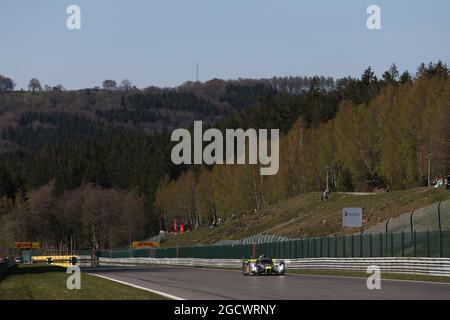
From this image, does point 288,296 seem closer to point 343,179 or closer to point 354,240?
point 354,240

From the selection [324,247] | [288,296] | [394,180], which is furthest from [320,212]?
[288,296]

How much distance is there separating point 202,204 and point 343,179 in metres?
55.7

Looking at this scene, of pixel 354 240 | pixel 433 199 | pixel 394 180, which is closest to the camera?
pixel 354 240

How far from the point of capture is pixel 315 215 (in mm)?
118500

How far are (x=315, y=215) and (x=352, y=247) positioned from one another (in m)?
60.3

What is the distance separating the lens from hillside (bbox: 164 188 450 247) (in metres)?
95.8

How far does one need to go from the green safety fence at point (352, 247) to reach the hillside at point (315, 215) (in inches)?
530

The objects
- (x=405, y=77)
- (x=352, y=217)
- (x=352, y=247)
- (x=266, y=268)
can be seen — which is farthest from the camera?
(x=405, y=77)

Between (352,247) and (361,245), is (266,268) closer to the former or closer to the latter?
(361,245)

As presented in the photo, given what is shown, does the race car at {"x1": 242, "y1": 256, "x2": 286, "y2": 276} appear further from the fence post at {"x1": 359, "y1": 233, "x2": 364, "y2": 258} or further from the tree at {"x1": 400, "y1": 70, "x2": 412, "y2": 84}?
the tree at {"x1": 400, "y1": 70, "x2": 412, "y2": 84}

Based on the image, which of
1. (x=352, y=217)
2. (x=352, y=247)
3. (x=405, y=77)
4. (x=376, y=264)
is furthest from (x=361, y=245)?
(x=405, y=77)

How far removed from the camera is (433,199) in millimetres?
90688
